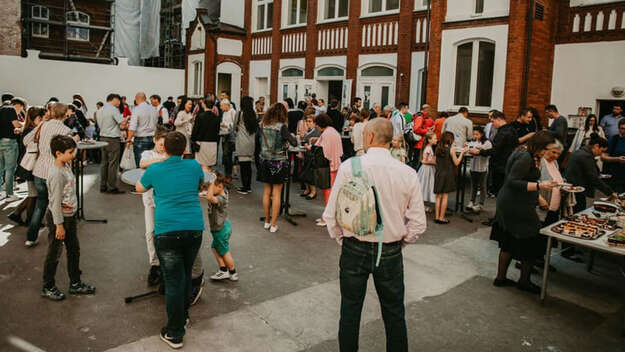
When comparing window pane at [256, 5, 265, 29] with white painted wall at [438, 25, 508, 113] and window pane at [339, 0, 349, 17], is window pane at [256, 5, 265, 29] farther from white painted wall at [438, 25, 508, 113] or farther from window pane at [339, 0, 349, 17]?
white painted wall at [438, 25, 508, 113]

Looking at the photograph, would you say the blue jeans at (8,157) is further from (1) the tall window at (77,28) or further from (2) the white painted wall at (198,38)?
(1) the tall window at (77,28)

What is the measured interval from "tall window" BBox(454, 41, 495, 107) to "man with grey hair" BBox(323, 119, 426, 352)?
456 inches

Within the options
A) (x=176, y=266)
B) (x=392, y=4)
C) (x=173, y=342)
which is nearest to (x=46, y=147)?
(x=176, y=266)

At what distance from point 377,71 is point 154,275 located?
45.8 feet

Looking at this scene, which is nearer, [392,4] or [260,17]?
[392,4]

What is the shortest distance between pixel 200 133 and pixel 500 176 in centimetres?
590

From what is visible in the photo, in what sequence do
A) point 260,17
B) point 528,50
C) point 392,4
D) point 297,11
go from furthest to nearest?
point 260,17 → point 297,11 → point 392,4 → point 528,50

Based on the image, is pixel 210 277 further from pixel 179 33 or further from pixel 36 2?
pixel 36 2

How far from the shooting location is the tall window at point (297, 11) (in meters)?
21.2

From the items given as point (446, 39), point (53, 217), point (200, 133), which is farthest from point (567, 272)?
point (446, 39)

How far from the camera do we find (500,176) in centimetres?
949

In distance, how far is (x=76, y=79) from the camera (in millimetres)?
24188

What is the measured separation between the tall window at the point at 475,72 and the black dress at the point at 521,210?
9.19 metres

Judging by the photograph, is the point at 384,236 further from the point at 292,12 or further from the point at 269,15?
the point at 269,15
